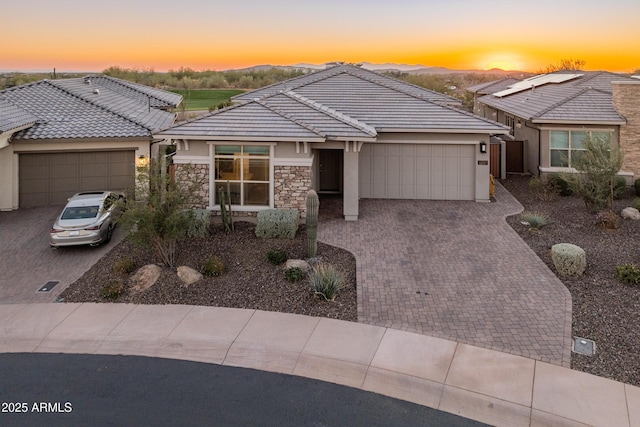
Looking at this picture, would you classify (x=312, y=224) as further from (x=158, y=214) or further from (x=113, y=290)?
(x=113, y=290)

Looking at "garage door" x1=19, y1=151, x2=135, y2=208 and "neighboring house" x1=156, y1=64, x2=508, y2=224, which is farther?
"garage door" x1=19, y1=151, x2=135, y2=208

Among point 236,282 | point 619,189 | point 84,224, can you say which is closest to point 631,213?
point 619,189

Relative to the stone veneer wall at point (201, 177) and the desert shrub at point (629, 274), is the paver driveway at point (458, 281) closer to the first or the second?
the desert shrub at point (629, 274)

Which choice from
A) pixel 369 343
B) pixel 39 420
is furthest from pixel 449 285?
pixel 39 420

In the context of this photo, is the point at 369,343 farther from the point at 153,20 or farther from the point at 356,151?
the point at 153,20

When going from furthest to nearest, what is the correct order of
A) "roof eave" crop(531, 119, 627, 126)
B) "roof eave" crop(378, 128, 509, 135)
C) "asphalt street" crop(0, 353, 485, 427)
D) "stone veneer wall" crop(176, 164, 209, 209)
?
"roof eave" crop(531, 119, 627, 126)
"roof eave" crop(378, 128, 509, 135)
"stone veneer wall" crop(176, 164, 209, 209)
"asphalt street" crop(0, 353, 485, 427)

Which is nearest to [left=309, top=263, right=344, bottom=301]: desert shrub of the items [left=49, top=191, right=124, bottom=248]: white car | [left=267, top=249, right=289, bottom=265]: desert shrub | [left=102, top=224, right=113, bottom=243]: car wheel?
[left=267, top=249, right=289, bottom=265]: desert shrub

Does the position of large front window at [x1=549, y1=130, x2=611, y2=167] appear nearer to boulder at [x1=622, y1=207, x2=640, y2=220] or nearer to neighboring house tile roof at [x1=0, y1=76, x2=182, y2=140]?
boulder at [x1=622, y1=207, x2=640, y2=220]

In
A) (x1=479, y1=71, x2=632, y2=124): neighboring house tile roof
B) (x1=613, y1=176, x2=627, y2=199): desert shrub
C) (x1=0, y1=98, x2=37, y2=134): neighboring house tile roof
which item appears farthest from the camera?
(x1=479, y1=71, x2=632, y2=124): neighboring house tile roof

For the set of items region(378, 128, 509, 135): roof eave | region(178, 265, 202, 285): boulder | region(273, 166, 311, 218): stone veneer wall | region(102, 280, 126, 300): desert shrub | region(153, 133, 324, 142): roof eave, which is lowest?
region(102, 280, 126, 300): desert shrub

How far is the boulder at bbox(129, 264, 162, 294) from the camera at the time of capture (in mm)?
11922

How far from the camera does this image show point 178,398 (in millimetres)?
7652

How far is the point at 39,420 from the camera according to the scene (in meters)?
7.16

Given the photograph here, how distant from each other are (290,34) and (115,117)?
90.1 ft
